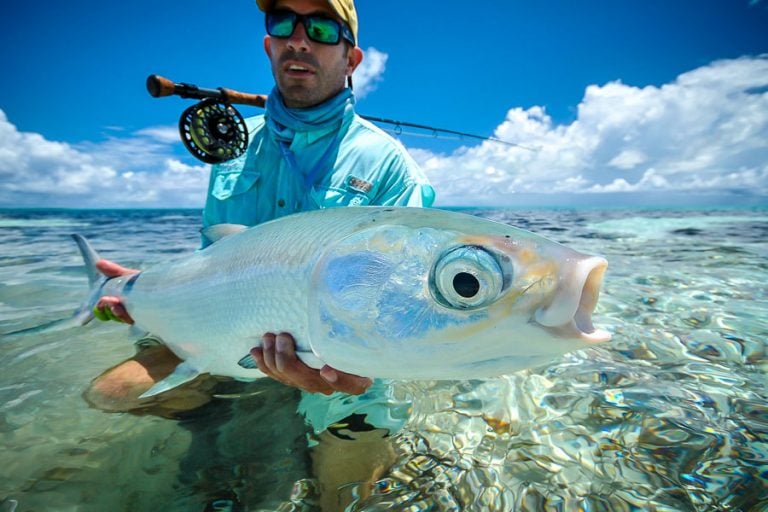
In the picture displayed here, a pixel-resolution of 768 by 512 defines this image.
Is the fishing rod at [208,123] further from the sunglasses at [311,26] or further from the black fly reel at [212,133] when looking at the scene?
the sunglasses at [311,26]

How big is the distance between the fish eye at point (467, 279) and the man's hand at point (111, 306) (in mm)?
2163

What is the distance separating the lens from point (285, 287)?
142 cm

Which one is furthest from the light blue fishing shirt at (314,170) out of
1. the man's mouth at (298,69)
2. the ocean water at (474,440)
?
the ocean water at (474,440)

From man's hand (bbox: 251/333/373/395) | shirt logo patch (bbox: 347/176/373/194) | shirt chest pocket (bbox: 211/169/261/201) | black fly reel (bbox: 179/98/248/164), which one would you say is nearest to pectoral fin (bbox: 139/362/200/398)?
man's hand (bbox: 251/333/373/395)

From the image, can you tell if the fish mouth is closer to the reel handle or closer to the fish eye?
the fish eye

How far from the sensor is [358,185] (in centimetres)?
258

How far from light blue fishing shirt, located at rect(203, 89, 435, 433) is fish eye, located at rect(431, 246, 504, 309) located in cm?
151

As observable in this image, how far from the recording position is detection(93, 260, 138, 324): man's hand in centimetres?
236

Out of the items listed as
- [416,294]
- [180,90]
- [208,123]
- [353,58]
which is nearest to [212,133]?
[208,123]

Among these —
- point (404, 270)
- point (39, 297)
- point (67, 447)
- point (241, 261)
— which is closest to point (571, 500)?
point (404, 270)

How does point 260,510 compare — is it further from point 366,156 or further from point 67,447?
point 366,156

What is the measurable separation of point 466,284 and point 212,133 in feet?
8.35

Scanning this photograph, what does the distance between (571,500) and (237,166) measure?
9.07ft

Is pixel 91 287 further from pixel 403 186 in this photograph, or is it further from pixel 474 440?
pixel 474 440
